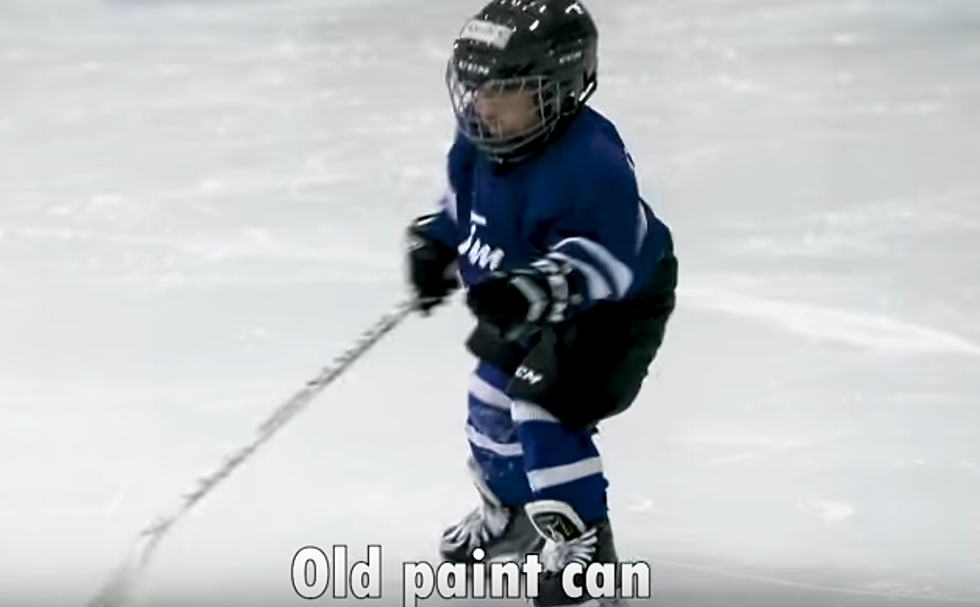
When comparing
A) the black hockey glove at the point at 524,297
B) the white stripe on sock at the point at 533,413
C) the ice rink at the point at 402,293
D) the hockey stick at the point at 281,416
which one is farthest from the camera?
the ice rink at the point at 402,293

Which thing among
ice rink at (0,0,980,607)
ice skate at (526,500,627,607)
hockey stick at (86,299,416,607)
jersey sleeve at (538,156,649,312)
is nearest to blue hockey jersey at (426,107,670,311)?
jersey sleeve at (538,156,649,312)

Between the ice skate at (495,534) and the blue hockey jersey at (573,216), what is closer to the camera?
the blue hockey jersey at (573,216)

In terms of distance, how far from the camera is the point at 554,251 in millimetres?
1815

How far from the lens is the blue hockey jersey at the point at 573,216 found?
182 cm

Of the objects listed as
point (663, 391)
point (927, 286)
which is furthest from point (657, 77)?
point (663, 391)

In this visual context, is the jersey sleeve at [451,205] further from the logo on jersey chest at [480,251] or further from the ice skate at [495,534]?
the ice skate at [495,534]

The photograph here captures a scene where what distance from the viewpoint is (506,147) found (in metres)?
1.87

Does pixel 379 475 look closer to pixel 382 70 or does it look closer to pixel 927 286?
pixel 927 286

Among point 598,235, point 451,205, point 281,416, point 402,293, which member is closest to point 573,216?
point 598,235

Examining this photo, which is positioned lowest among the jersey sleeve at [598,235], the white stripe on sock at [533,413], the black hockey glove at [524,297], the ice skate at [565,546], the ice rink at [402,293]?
the ice rink at [402,293]

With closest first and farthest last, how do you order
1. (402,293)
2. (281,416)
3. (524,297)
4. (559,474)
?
(524,297), (559,474), (281,416), (402,293)

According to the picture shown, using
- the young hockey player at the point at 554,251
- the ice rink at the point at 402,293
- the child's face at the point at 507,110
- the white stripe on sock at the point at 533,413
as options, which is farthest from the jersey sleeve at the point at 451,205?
the ice rink at the point at 402,293

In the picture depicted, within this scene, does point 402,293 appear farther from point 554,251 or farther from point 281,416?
point 554,251

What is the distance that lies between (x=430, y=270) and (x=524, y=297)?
30 cm
